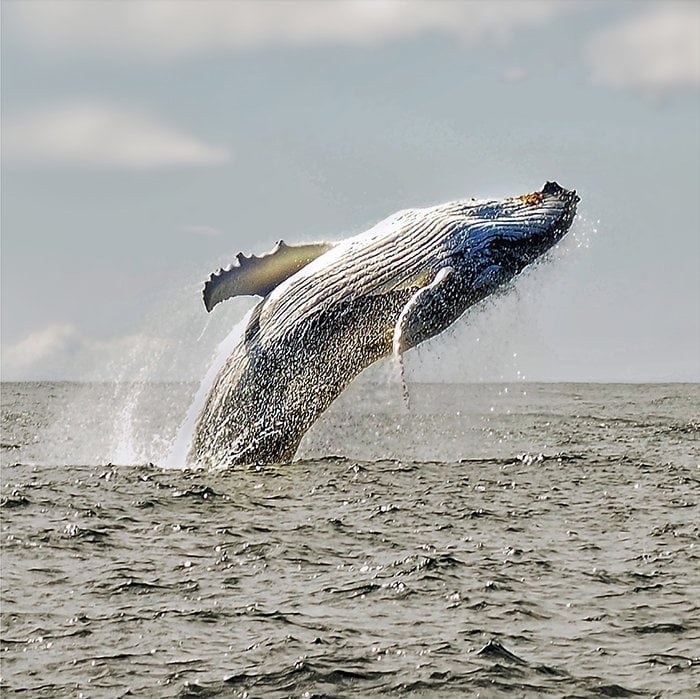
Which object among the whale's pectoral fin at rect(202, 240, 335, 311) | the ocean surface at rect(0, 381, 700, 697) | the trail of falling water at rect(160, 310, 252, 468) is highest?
the whale's pectoral fin at rect(202, 240, 335, 311)

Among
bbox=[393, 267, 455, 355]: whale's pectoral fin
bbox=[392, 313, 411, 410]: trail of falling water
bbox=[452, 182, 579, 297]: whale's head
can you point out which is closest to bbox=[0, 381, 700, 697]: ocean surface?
bbox=[392, 313, 411, 410]: trail of falling water

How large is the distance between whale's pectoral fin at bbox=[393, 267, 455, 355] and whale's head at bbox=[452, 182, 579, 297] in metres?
0.41

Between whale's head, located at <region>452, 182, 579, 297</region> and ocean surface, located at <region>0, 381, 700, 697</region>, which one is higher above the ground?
whale's head, located at <region>452, 182, 579, 297</region>

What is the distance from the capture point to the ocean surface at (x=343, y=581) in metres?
8.59

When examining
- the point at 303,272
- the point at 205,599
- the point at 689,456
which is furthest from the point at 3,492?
the point at 689,456

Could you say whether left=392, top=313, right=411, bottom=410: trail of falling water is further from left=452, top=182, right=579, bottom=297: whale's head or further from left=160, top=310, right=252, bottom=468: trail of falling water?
left=160, top=310, right=252, bottom=468: trail of falling water

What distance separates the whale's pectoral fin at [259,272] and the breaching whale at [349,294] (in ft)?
0.05

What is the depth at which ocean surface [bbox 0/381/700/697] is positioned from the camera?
8.59m

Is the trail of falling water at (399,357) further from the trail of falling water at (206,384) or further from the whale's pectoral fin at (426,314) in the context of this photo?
the trail of falling water at (206,384)

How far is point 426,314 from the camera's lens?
14789 mm

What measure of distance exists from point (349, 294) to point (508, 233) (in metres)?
2.33

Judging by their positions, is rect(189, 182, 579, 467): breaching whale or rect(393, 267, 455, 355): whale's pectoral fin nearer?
rect(393, 267, 455, 355): whale's pectoral fin

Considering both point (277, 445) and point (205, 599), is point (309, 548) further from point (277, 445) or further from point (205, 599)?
point (277, 445)

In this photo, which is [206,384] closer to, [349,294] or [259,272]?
[259,272]
